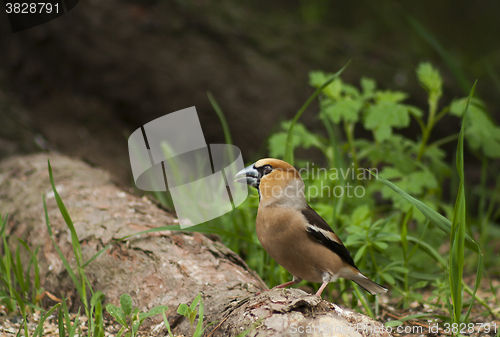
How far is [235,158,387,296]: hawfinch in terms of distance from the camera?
2086 millimetres

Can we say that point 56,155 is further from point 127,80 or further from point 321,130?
point 321,130

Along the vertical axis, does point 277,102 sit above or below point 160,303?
above

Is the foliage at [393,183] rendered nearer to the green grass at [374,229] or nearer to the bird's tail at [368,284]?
the green grass at [374,229]

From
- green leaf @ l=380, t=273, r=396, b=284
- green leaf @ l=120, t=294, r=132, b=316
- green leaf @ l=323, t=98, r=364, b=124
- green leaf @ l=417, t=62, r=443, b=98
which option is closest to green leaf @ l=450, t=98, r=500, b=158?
green leaf @ l=417, t=62, r=443, b=98

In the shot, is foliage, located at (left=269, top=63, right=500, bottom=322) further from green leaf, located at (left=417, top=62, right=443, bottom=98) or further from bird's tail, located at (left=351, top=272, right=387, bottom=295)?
bird's tail, located at (left=351, top=272, right=387, bottom=295)

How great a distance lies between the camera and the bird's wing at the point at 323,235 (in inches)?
84.4

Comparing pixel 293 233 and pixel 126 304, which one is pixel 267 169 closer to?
pixel 293 233

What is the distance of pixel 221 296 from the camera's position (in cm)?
190

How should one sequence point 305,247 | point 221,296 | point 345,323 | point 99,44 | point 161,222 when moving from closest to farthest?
point 345,323, point 221,296, point 305,247, point 161,222, point 99,44

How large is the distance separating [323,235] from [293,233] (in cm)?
19

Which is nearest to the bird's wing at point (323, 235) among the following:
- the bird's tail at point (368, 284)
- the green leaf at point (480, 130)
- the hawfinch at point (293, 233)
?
the hawfinch at point (293, 233)

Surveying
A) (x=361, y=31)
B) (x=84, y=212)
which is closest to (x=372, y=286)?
(x=84, y=212)

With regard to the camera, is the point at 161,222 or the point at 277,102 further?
the point at 277,102

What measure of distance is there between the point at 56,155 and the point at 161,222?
180 cm
